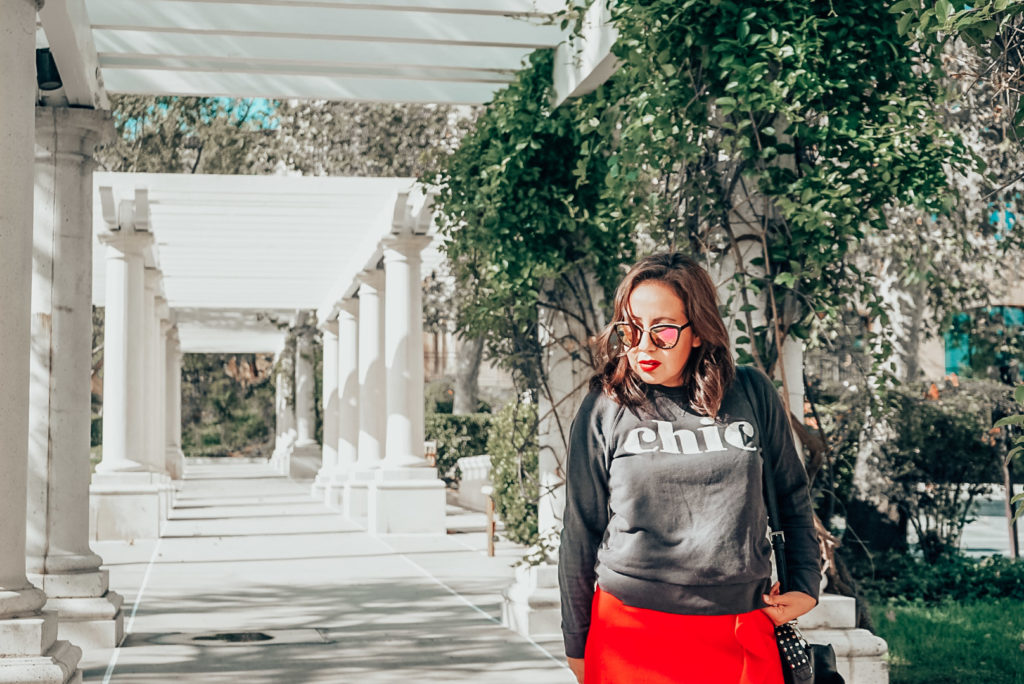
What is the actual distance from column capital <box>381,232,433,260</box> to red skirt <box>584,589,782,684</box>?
12.3 m

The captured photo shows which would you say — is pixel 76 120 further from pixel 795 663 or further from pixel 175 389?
pixel 175 389

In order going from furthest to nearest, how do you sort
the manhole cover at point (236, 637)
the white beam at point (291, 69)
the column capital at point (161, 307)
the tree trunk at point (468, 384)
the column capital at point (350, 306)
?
the tree trunk at point (468, 384) → the column capital at point (161, 307) → the column capital at point (350, 306) → the white beam at point (291, 69) → the manhole cover at point (236, 637)

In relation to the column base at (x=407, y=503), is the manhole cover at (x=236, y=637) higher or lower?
lower

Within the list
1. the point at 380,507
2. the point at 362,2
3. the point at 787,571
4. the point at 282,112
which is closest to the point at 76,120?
the point at 362,2

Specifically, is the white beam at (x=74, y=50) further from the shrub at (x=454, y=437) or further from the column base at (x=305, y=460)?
the column base at (x=305, y=460)

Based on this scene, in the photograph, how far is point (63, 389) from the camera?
7.25m

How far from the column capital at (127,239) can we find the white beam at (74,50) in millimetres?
6724

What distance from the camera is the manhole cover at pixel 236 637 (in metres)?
7.75

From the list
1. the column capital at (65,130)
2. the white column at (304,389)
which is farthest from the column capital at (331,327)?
the column capital at (65,130)

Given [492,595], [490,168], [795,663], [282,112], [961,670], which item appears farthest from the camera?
[282,112]

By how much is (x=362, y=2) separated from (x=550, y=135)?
1.43 metres

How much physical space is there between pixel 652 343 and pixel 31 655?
3.71m

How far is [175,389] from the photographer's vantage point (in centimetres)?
2825

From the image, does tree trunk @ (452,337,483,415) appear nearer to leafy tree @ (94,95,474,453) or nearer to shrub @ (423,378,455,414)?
leafy tree @ (94,95,474,453)
